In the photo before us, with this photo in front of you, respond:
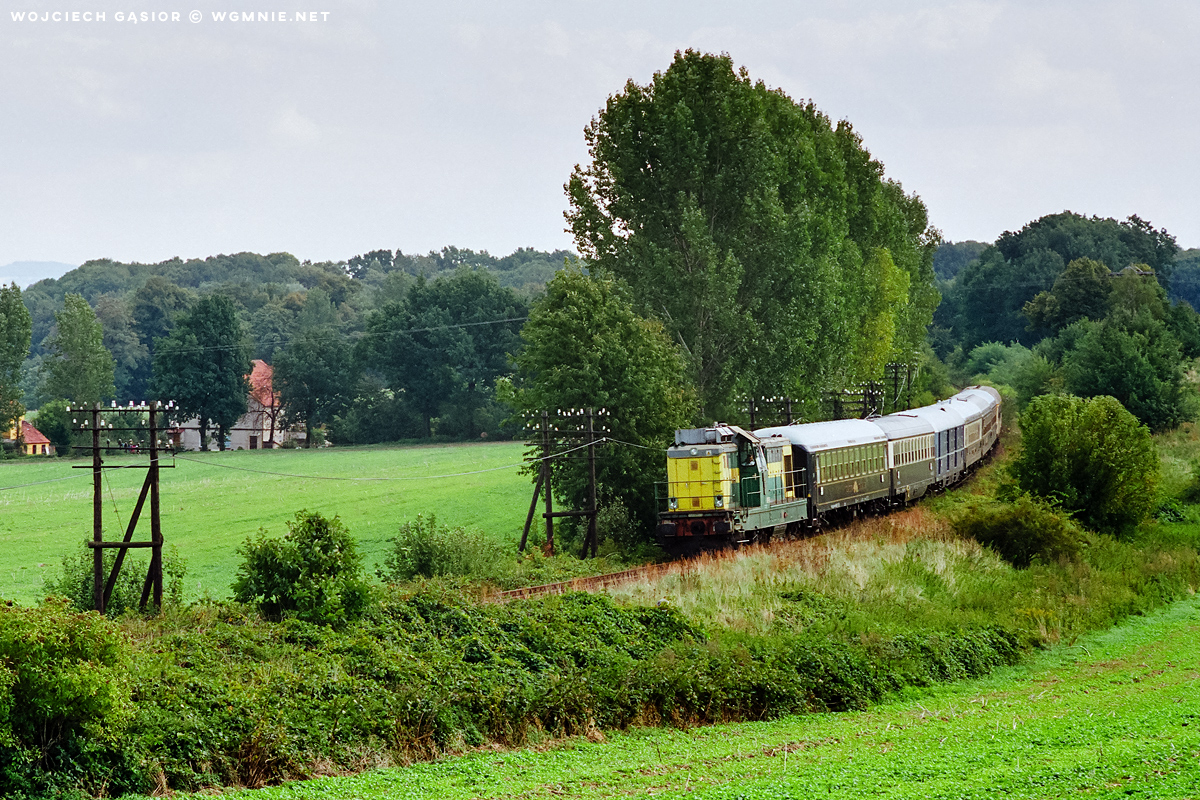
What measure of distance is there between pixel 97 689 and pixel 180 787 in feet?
5.24

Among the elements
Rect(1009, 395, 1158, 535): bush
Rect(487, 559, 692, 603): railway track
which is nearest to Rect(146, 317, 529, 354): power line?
Rect(1009, 395, 1158, 535): bush

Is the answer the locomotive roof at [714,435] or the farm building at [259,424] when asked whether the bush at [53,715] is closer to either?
the locomotive roof at [714,435]

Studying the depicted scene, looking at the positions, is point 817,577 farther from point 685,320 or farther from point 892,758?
point 685,320

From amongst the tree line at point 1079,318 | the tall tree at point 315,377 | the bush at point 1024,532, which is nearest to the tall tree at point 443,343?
the tall tree at point 315,377

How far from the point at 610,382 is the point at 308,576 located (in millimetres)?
22692

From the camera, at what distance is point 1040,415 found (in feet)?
143

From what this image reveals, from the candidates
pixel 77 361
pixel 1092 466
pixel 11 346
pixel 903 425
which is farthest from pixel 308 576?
pixel 77 361

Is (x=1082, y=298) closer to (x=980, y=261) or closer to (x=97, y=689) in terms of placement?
(x=980, y=261)

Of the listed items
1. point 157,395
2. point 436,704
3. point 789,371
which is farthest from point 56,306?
point 436,704

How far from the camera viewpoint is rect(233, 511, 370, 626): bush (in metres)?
23.7

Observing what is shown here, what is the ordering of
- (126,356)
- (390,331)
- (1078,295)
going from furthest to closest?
1. (126,356)
2. (1078,295)
3. (390,331)

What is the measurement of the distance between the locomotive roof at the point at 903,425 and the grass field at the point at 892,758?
2216 cm

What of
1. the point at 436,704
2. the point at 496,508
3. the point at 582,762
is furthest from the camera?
the point at 496,508

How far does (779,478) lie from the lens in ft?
120
